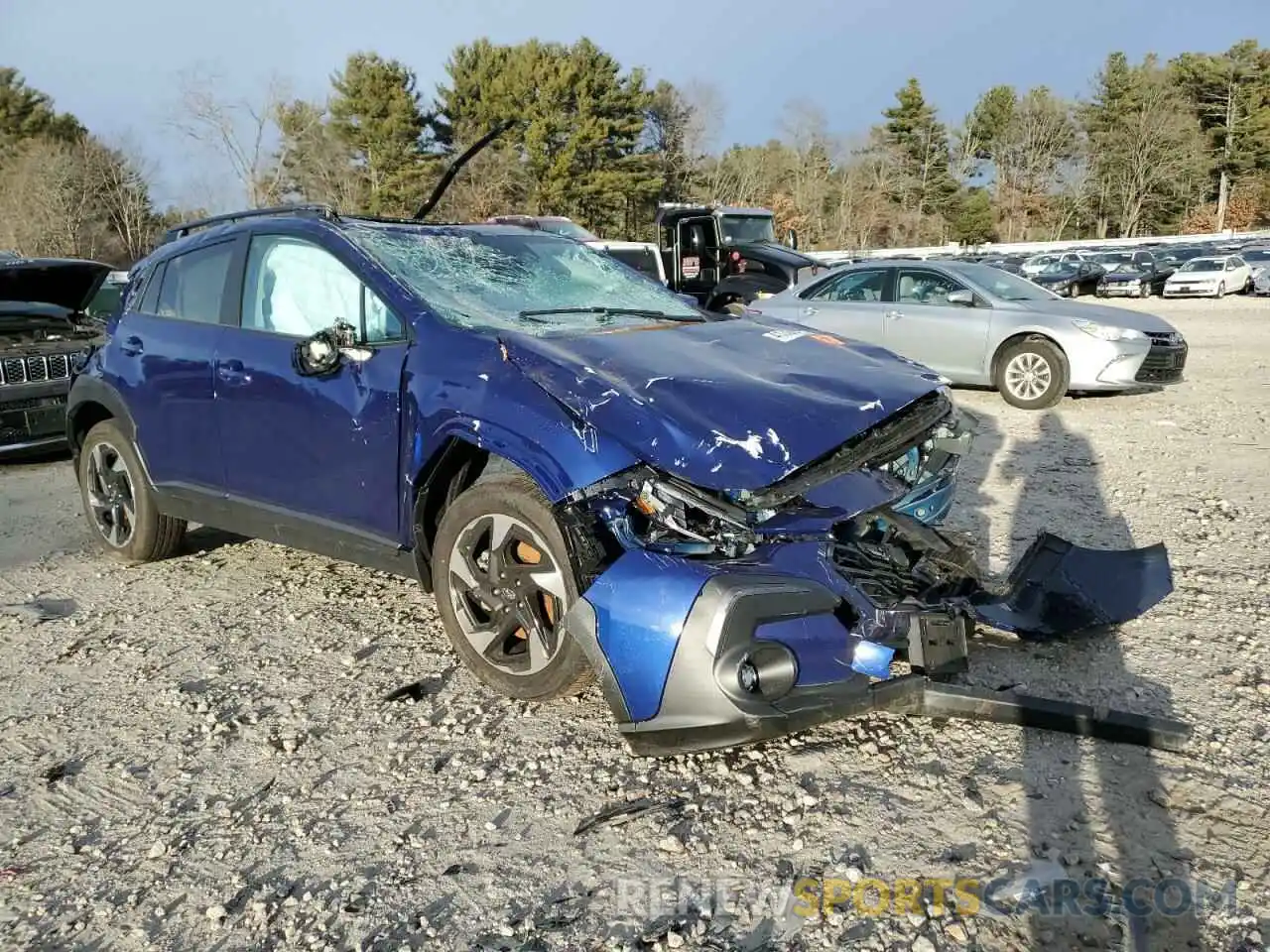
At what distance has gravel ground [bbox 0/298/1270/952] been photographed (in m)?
2.27

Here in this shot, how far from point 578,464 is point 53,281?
696 cm

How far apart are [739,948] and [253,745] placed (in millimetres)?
1861

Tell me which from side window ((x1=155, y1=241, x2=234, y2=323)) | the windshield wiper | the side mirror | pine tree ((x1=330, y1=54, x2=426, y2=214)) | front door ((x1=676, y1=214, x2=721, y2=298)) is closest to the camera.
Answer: the side mirror

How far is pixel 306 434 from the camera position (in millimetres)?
3861

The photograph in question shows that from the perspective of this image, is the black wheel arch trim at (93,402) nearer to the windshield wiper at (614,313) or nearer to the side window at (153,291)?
the side window at (153,291)

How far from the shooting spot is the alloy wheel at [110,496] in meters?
5.11

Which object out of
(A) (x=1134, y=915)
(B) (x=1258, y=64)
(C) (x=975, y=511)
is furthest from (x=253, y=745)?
(B) (x=1258, y=64)

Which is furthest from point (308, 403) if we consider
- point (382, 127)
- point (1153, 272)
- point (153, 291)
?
point (382, 127)

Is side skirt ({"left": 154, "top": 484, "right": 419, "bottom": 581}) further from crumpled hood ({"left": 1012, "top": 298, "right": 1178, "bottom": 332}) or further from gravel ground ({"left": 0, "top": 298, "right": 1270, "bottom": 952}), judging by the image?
crumpled hood ({"left": 1012, "top": 298, "right": 1178, "bottom": 332})

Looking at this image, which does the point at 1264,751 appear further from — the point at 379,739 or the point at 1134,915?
the point at 379,739

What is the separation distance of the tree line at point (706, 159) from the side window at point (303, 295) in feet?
128

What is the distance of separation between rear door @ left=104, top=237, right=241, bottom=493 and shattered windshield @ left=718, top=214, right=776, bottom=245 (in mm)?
13803

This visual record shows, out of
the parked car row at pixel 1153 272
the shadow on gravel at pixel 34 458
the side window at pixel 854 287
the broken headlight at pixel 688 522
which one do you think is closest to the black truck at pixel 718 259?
the side window at pixel 854 287

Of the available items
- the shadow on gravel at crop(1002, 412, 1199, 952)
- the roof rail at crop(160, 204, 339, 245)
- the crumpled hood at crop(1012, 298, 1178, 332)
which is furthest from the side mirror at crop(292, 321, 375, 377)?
the crumpled hood at crop(1012, 298, 1178, 332)
